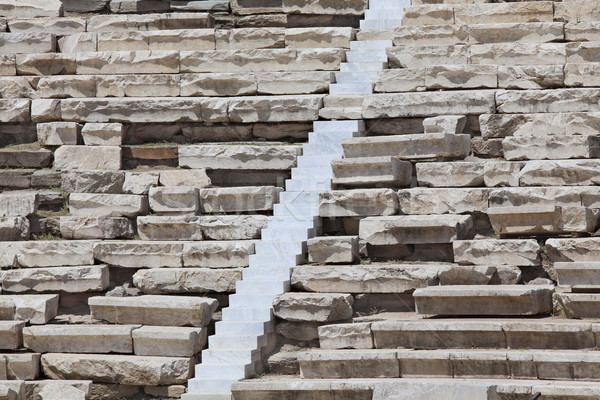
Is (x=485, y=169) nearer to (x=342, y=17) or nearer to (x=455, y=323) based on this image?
(x=455, y=323)

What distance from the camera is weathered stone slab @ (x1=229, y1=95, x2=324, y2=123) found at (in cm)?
1016

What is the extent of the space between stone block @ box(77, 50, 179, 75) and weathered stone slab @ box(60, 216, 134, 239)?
2.29 m

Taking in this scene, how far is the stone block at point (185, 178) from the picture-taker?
9.90m

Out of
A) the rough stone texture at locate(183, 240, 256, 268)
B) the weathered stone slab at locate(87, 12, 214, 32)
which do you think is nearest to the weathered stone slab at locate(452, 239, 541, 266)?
the rough stone texture at locate(183, 240, 256, 268)

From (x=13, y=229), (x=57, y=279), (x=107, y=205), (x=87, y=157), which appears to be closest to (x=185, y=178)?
(x=107, y=205)

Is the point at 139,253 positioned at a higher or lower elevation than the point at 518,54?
lower

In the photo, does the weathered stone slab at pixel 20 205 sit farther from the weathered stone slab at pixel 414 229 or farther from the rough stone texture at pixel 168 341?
the weathered stone slab at pixel 414 229

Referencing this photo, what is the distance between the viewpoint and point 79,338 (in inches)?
339

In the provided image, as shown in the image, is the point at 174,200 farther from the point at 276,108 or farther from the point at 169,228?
the point at 276,108

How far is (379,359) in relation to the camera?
24.3ft

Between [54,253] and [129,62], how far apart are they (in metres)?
2.81

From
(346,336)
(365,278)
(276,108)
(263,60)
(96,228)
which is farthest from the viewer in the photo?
(263,60)

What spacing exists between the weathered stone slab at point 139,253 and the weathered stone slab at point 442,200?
2161 millimetres

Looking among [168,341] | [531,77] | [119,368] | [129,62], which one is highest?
[129,62]
